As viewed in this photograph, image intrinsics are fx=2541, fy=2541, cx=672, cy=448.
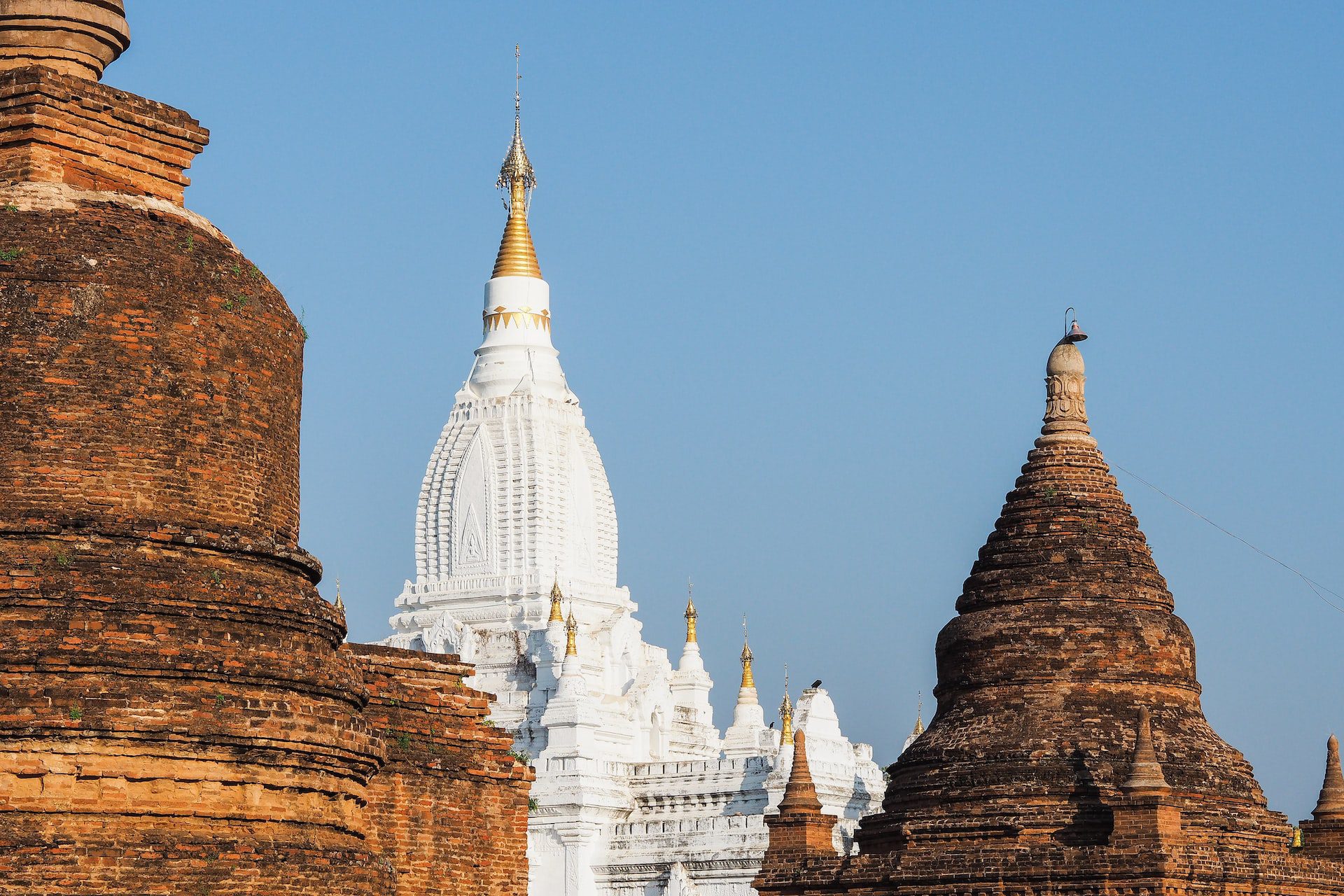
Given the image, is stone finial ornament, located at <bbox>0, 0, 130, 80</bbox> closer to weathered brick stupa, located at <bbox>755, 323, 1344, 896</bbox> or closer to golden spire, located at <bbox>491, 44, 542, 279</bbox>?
weathered brick stupa, located at <bbox>755, 323, 1344, 896</bbox>

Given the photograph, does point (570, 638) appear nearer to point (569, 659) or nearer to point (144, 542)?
point (569, 659)

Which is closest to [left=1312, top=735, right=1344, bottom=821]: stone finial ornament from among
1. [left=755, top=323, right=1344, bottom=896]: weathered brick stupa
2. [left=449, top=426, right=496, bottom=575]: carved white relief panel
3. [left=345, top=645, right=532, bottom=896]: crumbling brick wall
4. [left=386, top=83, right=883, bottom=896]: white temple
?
[left=755, top=323, right=1344, bottom=896]: weathered brick stupa

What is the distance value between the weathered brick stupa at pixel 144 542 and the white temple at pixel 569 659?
39.6 meters

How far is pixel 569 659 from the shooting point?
211 feet

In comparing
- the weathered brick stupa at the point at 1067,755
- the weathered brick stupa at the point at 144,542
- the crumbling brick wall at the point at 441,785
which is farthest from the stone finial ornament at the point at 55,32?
Result: the weathered brick stupa at the point at 1067,755

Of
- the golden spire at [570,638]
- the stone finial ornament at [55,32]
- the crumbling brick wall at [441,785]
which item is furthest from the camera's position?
the golden spire at [570,638]

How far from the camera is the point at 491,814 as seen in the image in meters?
22.8

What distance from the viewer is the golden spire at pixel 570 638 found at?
64.8 metres

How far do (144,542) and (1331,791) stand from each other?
18.7 meters

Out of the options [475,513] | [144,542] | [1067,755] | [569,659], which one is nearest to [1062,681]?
[1067,755]

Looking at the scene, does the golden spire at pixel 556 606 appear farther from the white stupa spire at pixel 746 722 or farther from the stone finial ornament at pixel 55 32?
the stone finial ornament at pixel 55 32

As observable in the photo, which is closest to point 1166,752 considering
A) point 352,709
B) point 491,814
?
point 491,814

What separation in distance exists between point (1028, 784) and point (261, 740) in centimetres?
1278

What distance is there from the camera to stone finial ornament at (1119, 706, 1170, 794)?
89.5 ft
